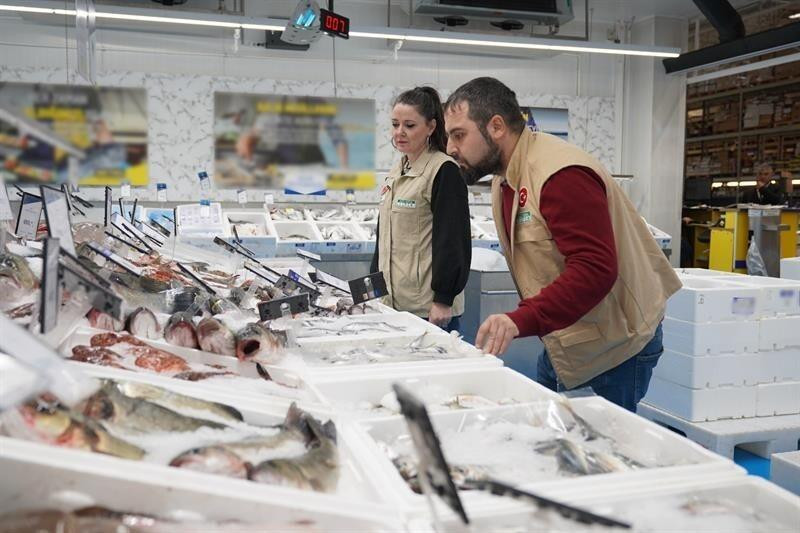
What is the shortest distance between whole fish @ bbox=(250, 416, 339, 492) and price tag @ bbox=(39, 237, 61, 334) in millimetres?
476

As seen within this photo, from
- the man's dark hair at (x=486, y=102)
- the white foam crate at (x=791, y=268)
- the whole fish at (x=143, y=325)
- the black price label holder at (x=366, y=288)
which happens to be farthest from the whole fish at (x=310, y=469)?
the white foam crate at (x=791, y=268)

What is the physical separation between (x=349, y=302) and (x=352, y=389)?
1298 millimetres

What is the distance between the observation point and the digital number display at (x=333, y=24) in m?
6.68

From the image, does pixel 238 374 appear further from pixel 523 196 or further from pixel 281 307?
pixel 523 196

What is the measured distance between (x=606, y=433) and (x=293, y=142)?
27.8 ft

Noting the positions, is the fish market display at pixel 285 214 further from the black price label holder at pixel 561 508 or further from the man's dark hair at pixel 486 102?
the black price label holder at pixel 561 508

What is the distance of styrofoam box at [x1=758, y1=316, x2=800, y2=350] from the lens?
4113 millimetres

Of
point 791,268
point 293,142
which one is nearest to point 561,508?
point 791,268

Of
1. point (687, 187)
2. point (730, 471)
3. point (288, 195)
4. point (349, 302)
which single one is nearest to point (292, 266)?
point (349, 302)

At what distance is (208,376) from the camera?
1.65 metres

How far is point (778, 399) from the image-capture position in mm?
4184

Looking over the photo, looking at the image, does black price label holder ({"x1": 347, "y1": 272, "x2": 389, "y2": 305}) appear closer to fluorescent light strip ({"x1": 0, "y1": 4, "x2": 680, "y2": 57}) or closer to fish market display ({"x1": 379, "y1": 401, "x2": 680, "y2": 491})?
fish market display ({"x1": 379, "y1": 401, "x2": 680, "y2": 491})

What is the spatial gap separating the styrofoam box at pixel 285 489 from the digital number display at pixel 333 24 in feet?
19.0

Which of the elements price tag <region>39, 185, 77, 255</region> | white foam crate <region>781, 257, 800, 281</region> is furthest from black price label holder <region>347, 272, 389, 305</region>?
white foam crate <region>781, 257, 800, 281</region>
